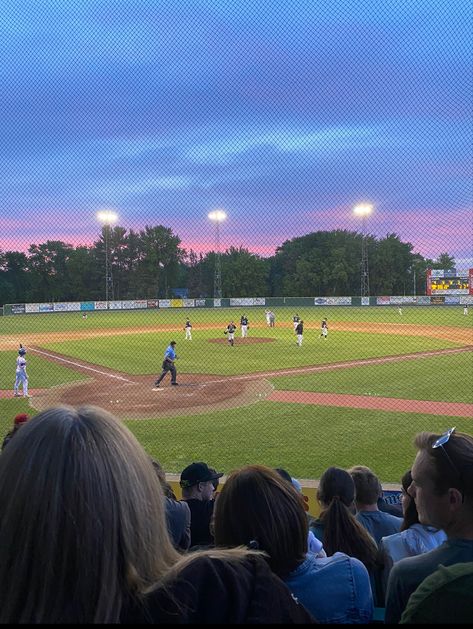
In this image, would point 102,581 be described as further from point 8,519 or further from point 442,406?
point 442,406

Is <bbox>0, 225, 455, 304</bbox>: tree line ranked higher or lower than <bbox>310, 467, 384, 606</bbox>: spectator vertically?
higher

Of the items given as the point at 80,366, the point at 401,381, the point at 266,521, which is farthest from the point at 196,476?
the point at 80,366

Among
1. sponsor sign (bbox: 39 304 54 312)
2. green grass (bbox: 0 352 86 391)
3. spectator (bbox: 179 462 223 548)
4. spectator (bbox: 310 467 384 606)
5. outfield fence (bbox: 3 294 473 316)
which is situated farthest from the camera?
sponsor sign (bbox: 39 304 54 312)

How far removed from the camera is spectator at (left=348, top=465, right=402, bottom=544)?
4.30m

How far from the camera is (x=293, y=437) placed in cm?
1132

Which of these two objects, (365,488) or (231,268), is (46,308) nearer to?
(231,268)

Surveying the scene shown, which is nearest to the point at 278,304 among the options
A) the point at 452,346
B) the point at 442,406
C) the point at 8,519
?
the point at 452,346

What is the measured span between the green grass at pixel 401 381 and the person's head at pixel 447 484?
43.5 ft

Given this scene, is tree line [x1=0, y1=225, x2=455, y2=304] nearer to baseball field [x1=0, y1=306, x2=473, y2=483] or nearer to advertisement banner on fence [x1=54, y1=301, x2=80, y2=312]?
baseball field [x1=0, y1=306, x2=473, y2=483]

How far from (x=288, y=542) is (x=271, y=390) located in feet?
47.9

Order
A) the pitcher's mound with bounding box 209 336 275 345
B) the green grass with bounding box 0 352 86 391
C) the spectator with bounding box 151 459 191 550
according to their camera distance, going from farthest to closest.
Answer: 1. the pitcher's mound with bounding box 209 336 275 345
2. the green grass with bounding box 0 352 86 391
3. the spectator with bounding box 151 459 191 550

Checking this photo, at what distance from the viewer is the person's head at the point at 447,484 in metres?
2.26

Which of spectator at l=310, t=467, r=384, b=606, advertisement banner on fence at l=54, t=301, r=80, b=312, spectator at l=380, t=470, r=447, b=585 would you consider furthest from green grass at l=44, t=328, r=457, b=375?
advertisement banner on fence at l=54, t=301, r=80, b=312

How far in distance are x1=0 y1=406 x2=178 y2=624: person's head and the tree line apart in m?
18.2
